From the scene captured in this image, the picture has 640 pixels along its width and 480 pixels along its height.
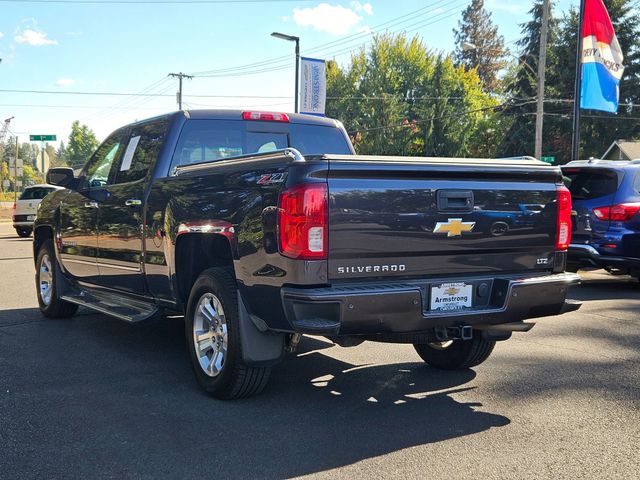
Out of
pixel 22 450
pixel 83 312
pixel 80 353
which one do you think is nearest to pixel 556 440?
pixel 22 450

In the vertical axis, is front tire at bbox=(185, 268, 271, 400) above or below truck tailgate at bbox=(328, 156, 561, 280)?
below

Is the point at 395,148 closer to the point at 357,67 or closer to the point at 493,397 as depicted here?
the point at 357,67

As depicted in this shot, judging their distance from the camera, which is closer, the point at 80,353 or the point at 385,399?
the point at 385,399

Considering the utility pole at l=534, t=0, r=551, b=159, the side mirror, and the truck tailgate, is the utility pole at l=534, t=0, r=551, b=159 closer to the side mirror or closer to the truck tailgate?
the side mirror

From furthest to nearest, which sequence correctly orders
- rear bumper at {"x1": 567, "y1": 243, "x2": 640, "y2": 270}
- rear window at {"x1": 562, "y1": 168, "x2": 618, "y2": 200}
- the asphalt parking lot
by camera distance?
1. rear window at {"x1": 562, "y1": 168, "x2": 618, "y2": 200}
2. rear bumper at {"x1": 567, "y1": 243, "x2": 640, "y2": 270}
3. the asphalt parking lot

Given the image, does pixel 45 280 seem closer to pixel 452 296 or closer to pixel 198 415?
pixel 198 415

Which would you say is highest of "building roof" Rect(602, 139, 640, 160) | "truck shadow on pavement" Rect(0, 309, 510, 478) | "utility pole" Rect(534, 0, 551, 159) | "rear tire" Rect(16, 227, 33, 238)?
"utility pole" Rect(534, 0, 551, 159)

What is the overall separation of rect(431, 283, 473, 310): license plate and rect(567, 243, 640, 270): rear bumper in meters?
5.57

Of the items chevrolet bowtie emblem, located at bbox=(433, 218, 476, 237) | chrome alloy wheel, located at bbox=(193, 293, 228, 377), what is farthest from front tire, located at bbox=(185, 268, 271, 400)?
chevrolet bowtie emblem, located at bbox=(433, 218, 476, 237)

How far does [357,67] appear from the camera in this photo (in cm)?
4747

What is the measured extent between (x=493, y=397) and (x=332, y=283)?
1643 millimetres

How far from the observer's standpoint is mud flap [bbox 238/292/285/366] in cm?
388

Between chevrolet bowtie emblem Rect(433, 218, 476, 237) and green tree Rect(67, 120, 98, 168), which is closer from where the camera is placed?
chevrolet bowtie emblem Rect(433, 218, 476, 237)

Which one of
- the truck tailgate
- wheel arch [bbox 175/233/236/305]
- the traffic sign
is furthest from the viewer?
the traffic sign
